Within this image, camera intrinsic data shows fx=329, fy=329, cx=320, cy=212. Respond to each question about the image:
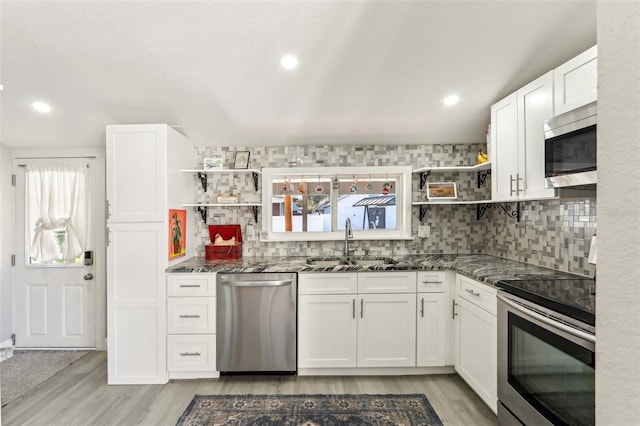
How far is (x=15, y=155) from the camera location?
3330 millimetres

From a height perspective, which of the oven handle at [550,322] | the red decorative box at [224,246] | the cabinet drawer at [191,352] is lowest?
the cabinet drawer at [191,352]

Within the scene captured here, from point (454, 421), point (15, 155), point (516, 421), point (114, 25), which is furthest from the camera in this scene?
point (15, 155)

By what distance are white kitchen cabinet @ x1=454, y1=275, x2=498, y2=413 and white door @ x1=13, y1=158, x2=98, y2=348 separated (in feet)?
11.4

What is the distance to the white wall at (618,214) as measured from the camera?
444mm

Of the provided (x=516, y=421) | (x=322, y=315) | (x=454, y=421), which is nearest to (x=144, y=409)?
(x=322, y=315)

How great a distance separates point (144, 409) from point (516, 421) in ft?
7.73

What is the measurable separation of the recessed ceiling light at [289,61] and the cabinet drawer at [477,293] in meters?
1.97

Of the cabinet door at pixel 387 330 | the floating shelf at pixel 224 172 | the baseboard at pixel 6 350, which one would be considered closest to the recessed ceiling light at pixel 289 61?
the floating shelf at pixel 224 172

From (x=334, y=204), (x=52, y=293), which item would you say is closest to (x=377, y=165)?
(x=334, y=204)

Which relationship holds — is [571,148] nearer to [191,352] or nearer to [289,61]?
[289,61]

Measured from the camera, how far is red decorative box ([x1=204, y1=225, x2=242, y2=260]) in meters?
3.11

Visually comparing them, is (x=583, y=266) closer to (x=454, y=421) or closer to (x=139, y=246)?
(x=454, y=421)

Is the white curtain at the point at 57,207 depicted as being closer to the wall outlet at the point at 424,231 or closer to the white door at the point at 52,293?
the white door at the point at 52,293

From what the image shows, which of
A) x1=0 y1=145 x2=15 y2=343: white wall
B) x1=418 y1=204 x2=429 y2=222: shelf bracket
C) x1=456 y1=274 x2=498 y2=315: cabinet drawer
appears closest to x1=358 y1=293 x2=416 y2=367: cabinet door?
x1=456 y1=274 x2=498 y2=315: cabinet drawer
